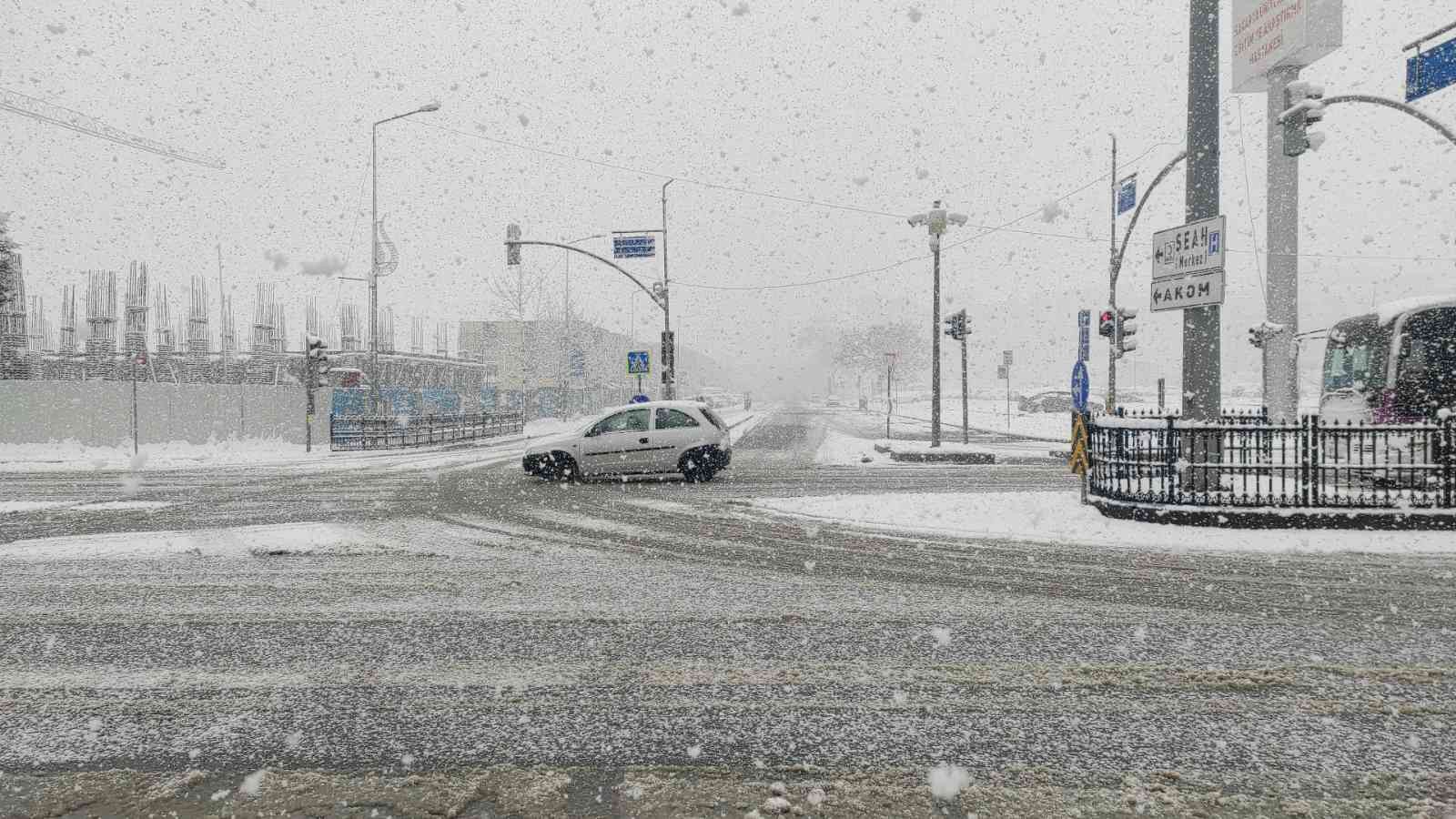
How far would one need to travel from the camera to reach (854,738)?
12.0 feet

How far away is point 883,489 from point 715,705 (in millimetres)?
10633

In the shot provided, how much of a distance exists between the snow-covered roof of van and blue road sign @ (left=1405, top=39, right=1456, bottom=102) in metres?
3.55

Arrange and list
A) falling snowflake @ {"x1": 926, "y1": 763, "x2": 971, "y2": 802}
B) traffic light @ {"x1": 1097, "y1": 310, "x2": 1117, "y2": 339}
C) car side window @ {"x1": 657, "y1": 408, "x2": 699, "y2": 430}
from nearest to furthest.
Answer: falling snowflake @ {"x1": 926, "y1": 763, "x2": 971, "y2": 802} → car side window @ {"x1": 657, "y1": 408, "x2": 699, "y2": 430} → traffic light @ {"x1": 1097, "y1": 310, "x2": 1117, "y2": 339}

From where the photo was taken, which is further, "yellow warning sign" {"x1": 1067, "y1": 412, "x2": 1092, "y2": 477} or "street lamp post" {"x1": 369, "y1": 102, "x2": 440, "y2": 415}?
"street lamp post" {"x1": 369, "y1": 102, "x2": 440, "y2": 415}

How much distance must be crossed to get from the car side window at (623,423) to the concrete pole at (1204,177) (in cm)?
948

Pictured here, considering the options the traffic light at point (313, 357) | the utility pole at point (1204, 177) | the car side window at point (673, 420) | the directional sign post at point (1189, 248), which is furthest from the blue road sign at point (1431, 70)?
the traffic light at point (313, 357)

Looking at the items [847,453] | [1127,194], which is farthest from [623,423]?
[1127,194]

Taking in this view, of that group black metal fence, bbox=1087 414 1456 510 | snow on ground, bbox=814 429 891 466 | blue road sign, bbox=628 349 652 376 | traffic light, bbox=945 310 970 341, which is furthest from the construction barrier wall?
black metal fence, bbox=1087 414 1456 510

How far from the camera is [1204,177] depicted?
1132 centimetres

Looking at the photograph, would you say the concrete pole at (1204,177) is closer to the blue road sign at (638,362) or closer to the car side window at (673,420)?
the car side window at (673,420)

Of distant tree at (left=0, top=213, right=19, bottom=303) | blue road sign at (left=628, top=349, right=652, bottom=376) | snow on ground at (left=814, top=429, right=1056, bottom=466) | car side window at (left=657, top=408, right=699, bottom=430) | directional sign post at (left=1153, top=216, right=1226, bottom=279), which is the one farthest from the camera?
distant tree at (left=0, top=213, right=19, bottom=303)

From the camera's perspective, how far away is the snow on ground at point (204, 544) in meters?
8.47

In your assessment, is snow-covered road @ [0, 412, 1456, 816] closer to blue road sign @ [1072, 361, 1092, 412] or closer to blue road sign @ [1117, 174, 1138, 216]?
blue road sign @ [1072, 361, 1092, 412]

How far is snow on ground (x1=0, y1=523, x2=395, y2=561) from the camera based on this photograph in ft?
27.8
